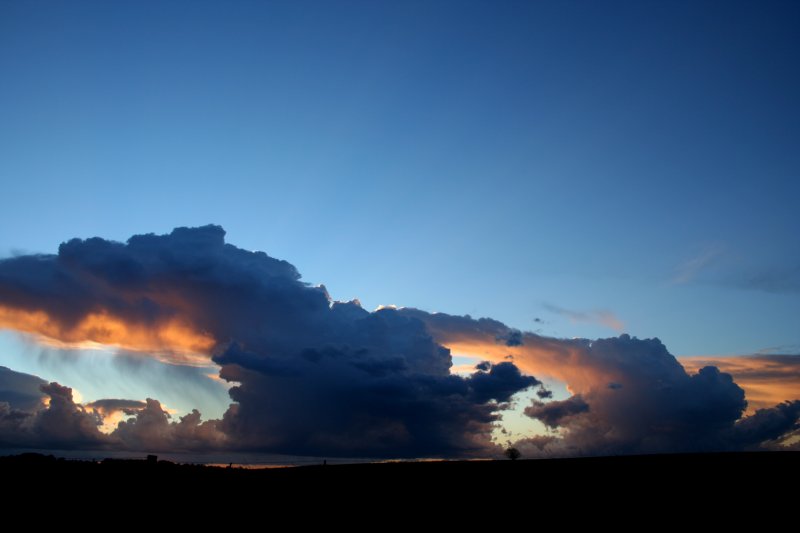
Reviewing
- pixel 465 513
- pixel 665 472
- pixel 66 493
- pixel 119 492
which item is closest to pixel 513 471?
pixel 665 472

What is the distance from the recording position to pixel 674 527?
32.6 metres

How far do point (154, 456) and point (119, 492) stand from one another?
68.6 meters

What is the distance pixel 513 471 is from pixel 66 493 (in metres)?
57.7

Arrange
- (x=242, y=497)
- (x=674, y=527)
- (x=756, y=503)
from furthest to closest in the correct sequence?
(x=242, y=497)
(x=756, y=503)
(x=674, y=527)

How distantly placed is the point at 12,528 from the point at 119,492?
21.3 m

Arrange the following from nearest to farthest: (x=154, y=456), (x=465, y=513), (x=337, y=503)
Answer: (x=465, y=513)
(x=337, y=503)
(x=154, y=456)

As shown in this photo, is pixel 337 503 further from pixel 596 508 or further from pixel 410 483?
pixel 596 508

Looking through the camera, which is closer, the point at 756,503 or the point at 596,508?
the point at 756,503

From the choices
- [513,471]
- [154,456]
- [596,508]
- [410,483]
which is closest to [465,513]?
[596,508]

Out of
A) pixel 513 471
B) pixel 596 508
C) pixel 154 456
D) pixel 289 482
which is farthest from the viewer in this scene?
pixel 154 456

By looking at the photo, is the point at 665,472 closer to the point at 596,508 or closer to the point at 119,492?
the point at 596,508

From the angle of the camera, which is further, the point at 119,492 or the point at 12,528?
the point at 119,492

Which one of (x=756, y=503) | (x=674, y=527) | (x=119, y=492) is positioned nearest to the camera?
(x=674, y=527)

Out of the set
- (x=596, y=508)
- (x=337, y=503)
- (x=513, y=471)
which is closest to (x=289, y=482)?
(x=337, y=503)
